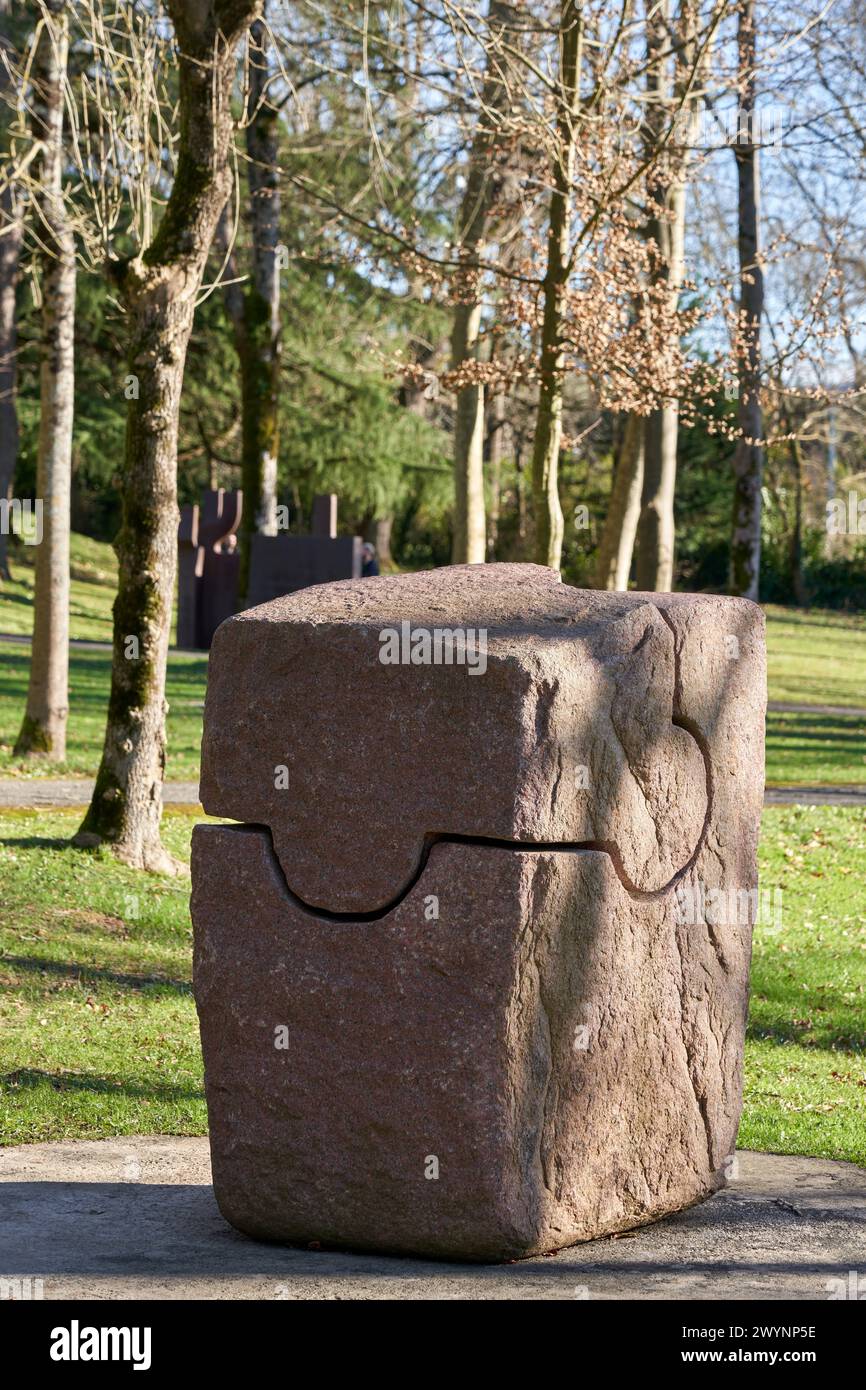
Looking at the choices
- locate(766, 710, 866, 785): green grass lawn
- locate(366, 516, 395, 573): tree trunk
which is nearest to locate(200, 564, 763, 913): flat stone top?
locate(766, 710, 866, 785): green grass lawn

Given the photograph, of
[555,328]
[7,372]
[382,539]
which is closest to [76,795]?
[555,328]

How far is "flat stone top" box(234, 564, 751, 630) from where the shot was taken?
190 inches

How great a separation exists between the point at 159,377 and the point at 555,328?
3454 mm

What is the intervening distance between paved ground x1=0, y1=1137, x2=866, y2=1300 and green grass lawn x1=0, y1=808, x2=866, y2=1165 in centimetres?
76

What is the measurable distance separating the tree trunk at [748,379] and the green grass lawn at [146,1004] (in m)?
6.52

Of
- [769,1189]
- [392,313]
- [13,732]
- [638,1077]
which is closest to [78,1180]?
[638,1077]

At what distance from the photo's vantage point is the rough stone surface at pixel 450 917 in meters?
4.55

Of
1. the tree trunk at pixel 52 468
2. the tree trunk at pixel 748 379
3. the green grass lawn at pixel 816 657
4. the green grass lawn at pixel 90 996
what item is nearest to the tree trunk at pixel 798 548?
the green grass lawn at pixel 816 657

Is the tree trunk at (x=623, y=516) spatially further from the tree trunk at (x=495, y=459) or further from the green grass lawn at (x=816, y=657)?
the tree trunk at (x=495, y=459)

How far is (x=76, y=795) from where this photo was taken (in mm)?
12961

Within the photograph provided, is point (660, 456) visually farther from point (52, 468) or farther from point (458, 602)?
point (458, 602)

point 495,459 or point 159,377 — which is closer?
point 159,377

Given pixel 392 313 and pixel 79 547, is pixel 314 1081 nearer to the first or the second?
pixel 392 313

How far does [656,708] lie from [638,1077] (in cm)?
112
